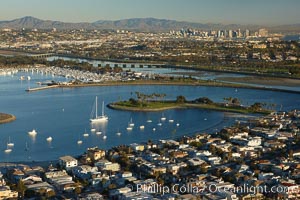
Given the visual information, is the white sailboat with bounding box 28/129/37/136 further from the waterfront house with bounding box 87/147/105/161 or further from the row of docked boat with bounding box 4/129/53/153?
the waterfront house with bounding box 87/147/105/161

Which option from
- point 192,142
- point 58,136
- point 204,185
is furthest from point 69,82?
point 204,185

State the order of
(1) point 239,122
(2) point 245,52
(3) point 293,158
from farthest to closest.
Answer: (2) point 245,52 → (1) point 239,122 → (3) point 293,158

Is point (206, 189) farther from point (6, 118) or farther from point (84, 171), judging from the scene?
point (6, 118)

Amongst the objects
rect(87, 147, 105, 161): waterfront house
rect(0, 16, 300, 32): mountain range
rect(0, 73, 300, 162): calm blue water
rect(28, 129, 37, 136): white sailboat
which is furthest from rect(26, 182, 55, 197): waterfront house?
rect(0, 16, 300, 32): mountain range

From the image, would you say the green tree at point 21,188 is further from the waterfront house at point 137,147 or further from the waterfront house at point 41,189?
the waterfront house at point 137,147

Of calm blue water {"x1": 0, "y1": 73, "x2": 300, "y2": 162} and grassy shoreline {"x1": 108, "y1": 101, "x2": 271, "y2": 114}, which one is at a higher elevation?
grassy shoreline {"x1": 108, "y1": 101, "x2": 271, "y2": 114}

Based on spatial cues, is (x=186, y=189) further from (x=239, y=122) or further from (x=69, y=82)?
(x=69, y=82)
